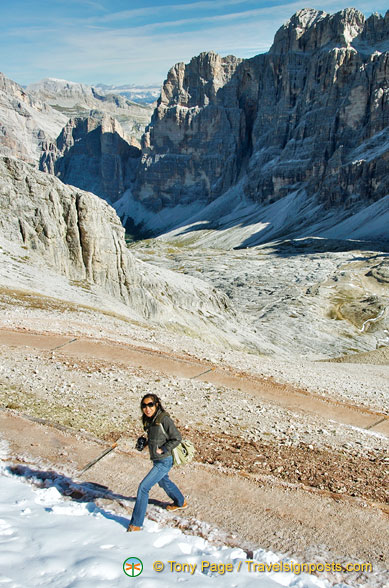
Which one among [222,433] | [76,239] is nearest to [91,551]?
[222,433]

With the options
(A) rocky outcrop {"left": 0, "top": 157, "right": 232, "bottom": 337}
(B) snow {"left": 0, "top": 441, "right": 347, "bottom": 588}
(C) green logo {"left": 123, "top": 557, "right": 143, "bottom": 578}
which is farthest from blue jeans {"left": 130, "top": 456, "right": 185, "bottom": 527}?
(A) rocky outcrop {"left": 0, "top": 157, "right": 232, "bottom": 337}

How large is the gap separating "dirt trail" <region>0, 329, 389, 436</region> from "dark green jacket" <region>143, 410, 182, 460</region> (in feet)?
31.8

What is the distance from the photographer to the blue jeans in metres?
10.3

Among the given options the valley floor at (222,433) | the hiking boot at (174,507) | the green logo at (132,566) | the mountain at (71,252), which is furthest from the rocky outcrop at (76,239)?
the green logo at (132,566)

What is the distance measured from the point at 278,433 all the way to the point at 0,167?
3832 centimetres

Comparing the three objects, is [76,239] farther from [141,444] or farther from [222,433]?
[141,444]

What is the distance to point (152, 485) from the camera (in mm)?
10609

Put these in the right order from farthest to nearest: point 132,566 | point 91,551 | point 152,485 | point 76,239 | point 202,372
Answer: point 76,239
point 202,372
point 152,485
point 91,551
point 132,566

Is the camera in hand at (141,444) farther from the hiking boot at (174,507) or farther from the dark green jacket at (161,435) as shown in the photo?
the hiking boot at (174,507)

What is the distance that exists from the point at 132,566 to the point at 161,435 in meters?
2.59

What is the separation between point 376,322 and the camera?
92562 mm

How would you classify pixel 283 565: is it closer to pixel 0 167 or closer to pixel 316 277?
pixel 0 167

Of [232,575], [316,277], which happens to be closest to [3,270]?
[232,575]

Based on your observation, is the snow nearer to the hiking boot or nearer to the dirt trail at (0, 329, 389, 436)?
the hiking boot
